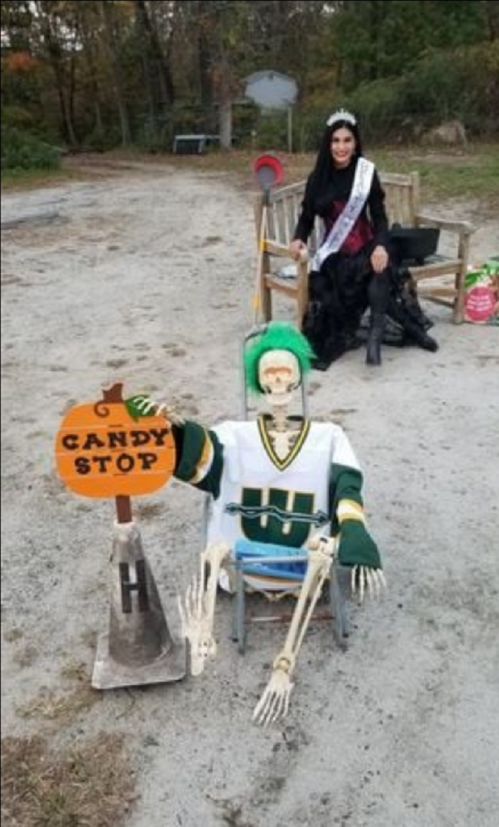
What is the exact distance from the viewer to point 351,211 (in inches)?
195

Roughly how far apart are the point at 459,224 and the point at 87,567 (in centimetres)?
350

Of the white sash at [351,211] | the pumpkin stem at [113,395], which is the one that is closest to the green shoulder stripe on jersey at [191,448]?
the pumpkin stem at [113,395]

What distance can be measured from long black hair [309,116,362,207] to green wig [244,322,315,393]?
229cm

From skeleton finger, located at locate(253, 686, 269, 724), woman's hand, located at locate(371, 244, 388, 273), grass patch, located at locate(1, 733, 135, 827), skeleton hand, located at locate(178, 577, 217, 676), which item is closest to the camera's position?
grass patch, located at locate(1, 733, 135, 827)

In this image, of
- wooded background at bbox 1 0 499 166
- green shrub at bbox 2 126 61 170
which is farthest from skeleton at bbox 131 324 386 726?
green shrub at bbox 2 126 61 170

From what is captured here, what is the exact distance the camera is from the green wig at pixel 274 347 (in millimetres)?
2811

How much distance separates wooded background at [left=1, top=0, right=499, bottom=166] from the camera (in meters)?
14.8

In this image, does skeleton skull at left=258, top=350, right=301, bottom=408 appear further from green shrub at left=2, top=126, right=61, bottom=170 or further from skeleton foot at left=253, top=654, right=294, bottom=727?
green shrub at left=2, top=126, right=61, bottom=170

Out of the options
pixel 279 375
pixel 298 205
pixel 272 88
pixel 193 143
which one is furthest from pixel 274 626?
pixel 193 143

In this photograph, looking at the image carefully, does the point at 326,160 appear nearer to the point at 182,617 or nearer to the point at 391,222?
the point at 391,222

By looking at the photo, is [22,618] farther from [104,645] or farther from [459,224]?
[459,224]

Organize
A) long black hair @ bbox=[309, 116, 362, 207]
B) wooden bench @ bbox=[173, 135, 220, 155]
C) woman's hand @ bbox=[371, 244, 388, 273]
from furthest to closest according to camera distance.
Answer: wooden bench @ bbox=[173, 135, 220, 155] → woman's hand @ bbox=[371, 244, 388, 273] → long black hair @ bbox=[309, 116, 362, 207]

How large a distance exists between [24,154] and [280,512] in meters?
13.5

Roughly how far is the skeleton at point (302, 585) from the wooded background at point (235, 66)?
12359 millimetres
